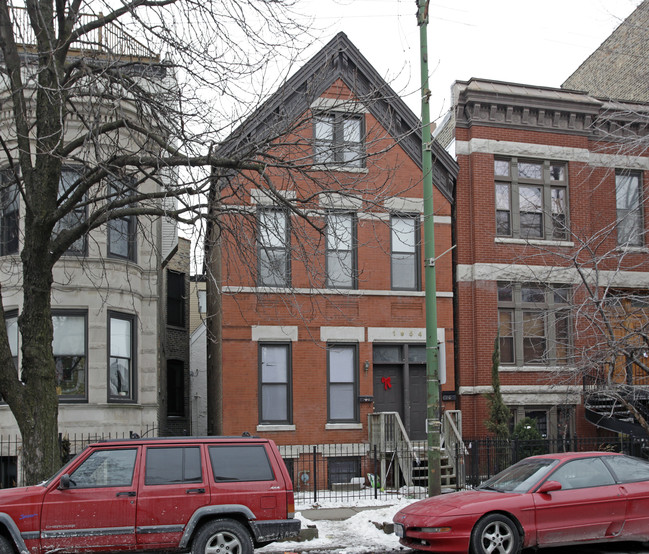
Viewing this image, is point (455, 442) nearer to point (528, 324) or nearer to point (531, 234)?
point (528, 324)

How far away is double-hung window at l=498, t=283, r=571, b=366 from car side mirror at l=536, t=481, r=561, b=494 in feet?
33.6

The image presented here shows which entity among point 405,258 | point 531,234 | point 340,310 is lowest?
point 340,310

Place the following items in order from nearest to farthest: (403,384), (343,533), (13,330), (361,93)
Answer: (343,533), (13,330), (403,384), (361,93)

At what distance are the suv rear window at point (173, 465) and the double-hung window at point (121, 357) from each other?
7804mm

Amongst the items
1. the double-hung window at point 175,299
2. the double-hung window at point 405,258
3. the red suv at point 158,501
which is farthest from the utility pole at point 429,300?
the double-hung window at point 175,299

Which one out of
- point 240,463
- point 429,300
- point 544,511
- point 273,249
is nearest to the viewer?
point 240,463

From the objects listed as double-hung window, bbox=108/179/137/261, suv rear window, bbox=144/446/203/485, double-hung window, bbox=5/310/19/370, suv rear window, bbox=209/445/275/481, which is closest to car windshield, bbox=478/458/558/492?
suv rear window, bbox=209/445/275/481

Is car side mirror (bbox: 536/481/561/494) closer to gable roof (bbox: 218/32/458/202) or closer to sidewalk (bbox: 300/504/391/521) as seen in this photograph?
sidewalk (bbox: 300/504/391/521)

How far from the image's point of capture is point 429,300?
12.1m

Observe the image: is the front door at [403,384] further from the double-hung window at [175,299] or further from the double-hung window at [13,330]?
the double-hung window at [175,299]

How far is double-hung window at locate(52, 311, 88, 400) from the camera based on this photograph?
53.7 ft

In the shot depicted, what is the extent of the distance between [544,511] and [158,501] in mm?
5025

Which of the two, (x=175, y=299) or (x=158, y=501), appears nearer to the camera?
(x=158, y=501)

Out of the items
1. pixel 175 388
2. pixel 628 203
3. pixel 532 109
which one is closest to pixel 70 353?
pixel 175 388
